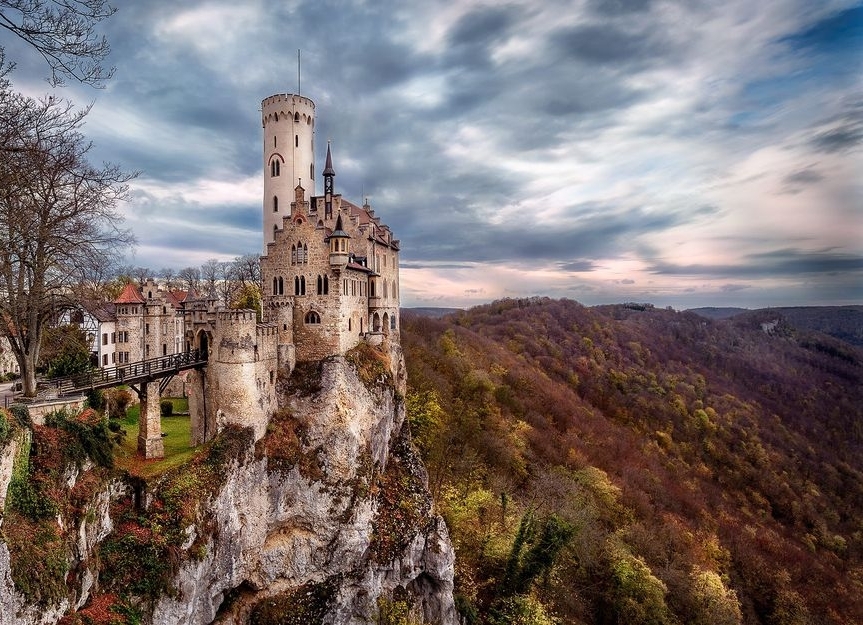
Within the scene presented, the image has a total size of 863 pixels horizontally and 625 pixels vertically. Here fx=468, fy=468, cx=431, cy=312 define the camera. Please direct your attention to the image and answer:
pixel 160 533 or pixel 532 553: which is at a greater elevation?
pixel 160 533

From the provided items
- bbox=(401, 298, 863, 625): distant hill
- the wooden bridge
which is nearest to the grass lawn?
the wooden bridge

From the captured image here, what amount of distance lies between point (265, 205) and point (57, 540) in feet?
88.8

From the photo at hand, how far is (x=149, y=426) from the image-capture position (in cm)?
2605

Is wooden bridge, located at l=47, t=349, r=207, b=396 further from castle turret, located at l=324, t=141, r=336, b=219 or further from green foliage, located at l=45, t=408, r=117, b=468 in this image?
castle turret, located at l=324, t=141, r=336, b=219

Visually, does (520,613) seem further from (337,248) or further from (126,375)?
(126,375)

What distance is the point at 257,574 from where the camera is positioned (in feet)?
90.6

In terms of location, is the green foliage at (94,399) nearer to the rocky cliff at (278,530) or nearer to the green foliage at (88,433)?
the green foliage at (88,433)

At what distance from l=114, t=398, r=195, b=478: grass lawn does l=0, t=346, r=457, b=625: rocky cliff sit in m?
0.97

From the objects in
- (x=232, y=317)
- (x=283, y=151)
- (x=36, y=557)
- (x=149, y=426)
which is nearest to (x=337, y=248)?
(x=232, y=317)

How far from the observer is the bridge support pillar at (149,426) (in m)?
25.9

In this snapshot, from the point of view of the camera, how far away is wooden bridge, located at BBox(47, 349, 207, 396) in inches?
909

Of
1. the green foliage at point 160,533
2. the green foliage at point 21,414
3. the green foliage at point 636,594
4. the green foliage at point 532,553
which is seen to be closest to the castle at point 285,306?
the green foliage at point 160,533

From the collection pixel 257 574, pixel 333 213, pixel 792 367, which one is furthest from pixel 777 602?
pixel 792 367

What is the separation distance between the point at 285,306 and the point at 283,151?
13.6m
